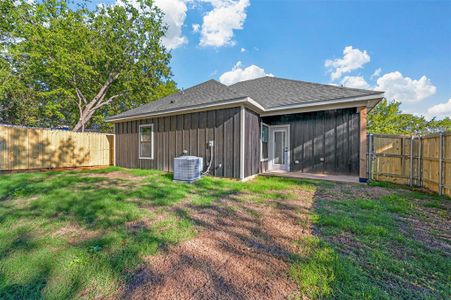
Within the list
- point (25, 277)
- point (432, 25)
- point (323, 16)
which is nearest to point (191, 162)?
point (25, 277)

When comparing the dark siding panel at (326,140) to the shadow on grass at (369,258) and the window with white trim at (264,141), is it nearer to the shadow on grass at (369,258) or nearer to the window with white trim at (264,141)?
the window with white trim at (264,141)

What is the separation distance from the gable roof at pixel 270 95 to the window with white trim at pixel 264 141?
1038 millimetres

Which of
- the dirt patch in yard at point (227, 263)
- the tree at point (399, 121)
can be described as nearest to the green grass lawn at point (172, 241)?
the dirt patch in yard at point (227, 263)

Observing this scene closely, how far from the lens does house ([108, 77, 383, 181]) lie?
6.24m

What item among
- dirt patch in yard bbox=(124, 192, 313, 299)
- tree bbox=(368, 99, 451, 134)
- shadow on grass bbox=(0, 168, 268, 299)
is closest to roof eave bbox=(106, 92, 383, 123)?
shadow on grass bbox=(0, 168, 268, 299)

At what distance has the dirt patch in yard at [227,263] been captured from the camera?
1.55 metres

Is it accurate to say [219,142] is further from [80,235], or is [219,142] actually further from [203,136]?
[80,235]

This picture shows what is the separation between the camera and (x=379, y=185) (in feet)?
18.4

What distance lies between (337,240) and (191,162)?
4.27 m

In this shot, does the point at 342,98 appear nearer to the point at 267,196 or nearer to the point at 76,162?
the point at 267,196

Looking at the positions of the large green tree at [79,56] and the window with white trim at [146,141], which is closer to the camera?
the window with white trim at [146,141]

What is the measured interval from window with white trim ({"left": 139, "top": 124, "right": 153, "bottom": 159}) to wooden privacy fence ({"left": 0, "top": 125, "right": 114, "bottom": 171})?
3.74 m

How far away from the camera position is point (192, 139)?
715 centimetres

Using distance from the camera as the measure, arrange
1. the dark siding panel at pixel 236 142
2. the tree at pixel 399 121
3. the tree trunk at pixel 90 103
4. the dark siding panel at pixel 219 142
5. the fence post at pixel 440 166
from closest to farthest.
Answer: the fence post at pixel 440 166 < the dark siding panel at pixel 236 142 < the dark siding panel at pixel 219 142 < the tree trunk at pixel 90 103 < the tree at pixel 399 121
